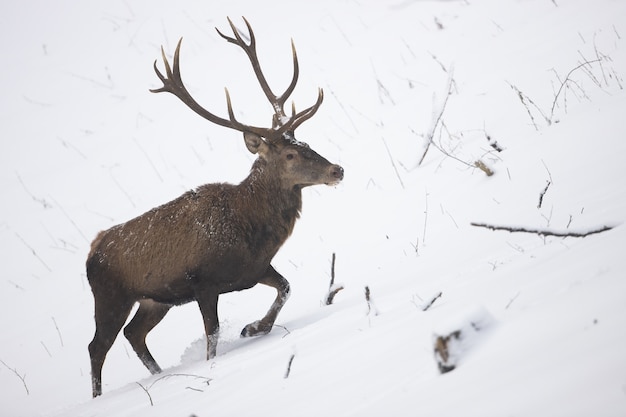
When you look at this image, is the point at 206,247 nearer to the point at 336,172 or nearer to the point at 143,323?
the point at 143,323

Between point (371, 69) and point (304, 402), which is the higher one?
point (371, 69)

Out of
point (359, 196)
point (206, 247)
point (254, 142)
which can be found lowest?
point (359, 196)

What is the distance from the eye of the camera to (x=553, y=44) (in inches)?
349

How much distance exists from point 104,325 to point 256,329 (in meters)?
1.37

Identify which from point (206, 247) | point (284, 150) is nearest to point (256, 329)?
point (206, 247)

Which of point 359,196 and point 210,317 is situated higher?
point 359,196

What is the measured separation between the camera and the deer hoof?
224 inches

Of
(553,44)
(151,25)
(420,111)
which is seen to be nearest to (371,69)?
(420,111)

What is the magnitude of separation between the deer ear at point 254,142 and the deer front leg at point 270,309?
1.14 meters

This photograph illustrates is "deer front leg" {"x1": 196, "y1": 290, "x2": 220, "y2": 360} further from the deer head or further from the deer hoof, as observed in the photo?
the deer head

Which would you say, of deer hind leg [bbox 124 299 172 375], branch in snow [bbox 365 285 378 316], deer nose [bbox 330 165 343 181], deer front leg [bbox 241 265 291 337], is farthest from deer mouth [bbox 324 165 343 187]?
branch in snow [bbox 365 285 378 316]

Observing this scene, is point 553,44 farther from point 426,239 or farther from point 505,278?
point 505,278

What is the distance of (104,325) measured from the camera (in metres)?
5.98

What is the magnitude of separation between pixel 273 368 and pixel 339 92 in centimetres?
880
